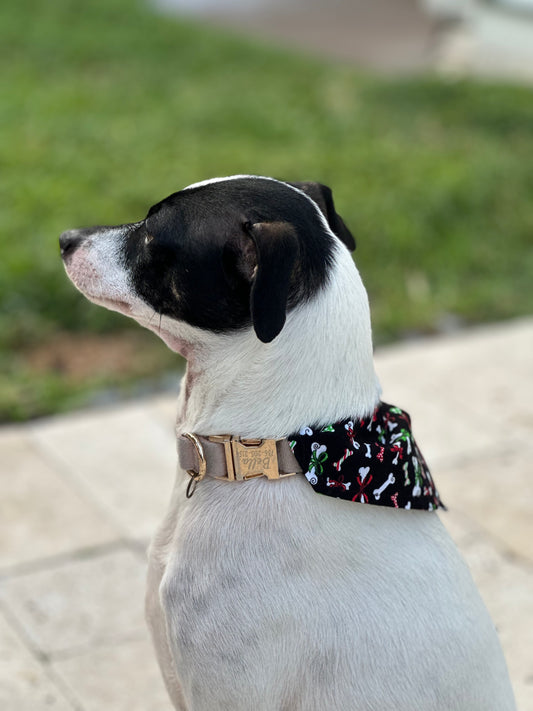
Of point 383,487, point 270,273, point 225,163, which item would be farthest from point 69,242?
point 225,163

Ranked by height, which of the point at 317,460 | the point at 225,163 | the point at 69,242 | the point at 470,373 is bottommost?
the point at 470,373

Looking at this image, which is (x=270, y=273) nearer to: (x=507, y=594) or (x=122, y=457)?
(x=507, y=594)

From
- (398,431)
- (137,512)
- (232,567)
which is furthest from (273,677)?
(137,512)

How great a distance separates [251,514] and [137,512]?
174cm

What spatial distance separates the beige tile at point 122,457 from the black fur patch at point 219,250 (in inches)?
67.1

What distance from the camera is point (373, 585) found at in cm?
196

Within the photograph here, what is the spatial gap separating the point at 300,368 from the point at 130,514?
6.05ft

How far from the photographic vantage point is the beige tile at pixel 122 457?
3650mm

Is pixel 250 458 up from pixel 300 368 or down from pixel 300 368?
down

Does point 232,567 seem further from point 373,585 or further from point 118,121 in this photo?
point 118,121

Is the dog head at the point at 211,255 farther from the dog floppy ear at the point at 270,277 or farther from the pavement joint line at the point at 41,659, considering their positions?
the pavement joint line at the point at 41,659

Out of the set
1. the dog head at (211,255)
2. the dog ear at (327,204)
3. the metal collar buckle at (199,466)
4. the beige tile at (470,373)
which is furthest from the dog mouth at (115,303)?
the beige tile at (470,373)

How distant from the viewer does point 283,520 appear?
1.94m

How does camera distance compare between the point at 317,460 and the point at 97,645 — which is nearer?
the point at 317,460
